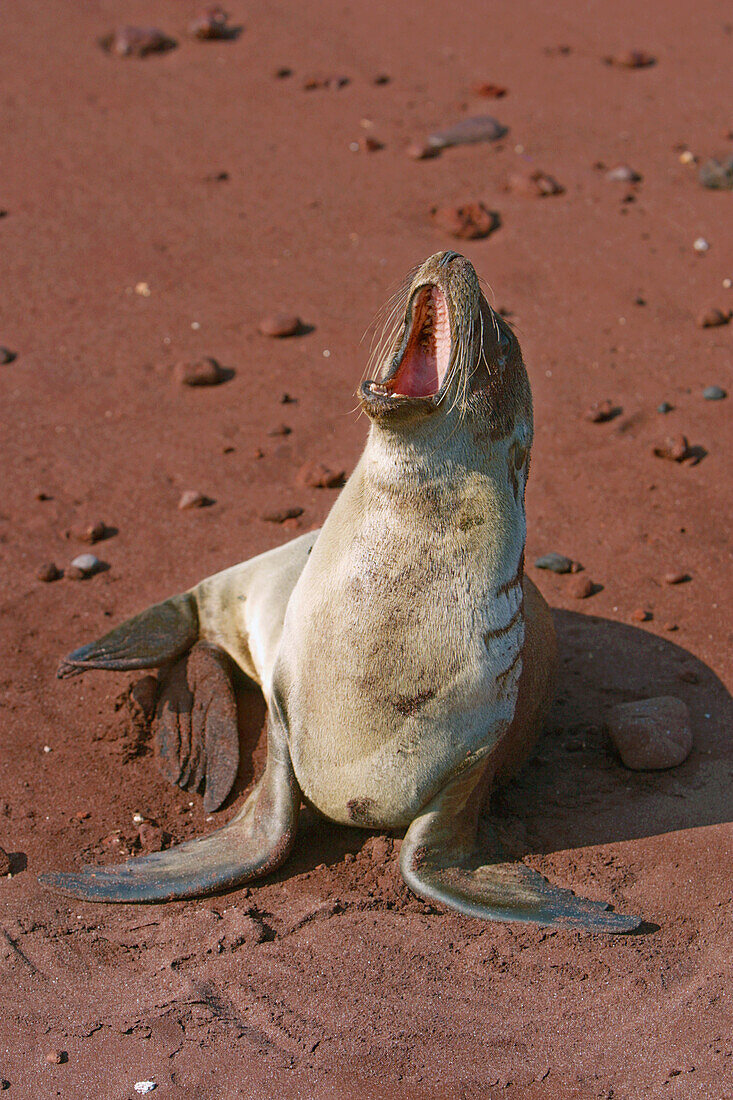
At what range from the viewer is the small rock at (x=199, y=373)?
23.4ft

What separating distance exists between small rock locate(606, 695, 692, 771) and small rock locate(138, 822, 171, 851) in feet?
5.95

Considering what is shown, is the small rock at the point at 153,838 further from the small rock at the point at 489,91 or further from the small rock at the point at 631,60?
the small rock at the point at 631,60

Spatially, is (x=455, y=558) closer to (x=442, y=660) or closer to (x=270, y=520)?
(x=442, y=660)

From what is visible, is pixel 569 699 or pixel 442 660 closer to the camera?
pixel 442 660

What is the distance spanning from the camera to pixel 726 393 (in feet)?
Result: 23.6

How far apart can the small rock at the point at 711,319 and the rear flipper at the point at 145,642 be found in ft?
15.1

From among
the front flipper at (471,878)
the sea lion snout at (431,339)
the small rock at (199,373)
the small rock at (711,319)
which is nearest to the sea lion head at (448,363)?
the sea lion snout at (431,339)

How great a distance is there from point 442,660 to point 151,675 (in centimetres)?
174

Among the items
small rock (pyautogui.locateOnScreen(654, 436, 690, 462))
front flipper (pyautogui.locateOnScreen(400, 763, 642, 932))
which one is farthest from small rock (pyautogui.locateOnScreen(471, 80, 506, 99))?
front flipper (pyautogui.locateOnScreen(400, 763, 642, 932))

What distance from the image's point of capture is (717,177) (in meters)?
9.38

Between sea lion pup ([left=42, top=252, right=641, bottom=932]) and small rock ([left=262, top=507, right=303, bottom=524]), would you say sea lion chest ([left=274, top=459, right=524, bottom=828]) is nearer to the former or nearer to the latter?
sea lion pup ([left=42, top=252, right=641, bottom=932])

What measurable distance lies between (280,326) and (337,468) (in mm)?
1657

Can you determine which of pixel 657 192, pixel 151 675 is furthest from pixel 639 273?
pixel 151 675

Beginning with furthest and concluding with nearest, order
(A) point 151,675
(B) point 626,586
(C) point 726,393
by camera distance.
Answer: (C) point 726,393
(B) point 626,586
(A) point 151,675
